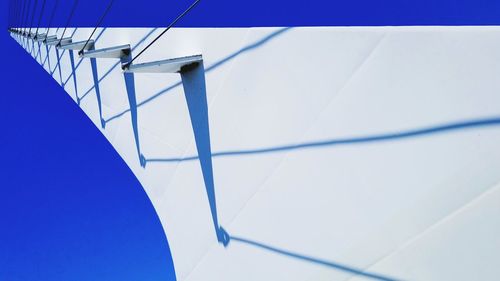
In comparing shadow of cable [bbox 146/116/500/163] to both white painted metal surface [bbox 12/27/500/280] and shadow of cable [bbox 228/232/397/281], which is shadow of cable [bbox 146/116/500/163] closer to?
white painted metal surface [bbox 12/27/500/280]

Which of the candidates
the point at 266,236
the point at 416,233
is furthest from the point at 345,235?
the point at 266,236

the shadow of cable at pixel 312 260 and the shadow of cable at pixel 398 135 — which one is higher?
the shadow of cable at pixel 398 135

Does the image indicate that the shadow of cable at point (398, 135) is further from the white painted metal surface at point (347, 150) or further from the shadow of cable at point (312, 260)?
the shadow of cable at point (312, 260)

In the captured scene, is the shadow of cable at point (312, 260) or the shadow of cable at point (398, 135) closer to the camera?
the shadow of cable at point (398, 135)

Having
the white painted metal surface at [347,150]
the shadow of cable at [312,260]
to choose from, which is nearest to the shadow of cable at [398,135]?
the white painted metal surface at [347,150]

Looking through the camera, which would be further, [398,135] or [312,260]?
[312,260]

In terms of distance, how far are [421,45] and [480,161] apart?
61 centimetres

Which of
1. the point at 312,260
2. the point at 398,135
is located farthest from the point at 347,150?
the point at 312,260

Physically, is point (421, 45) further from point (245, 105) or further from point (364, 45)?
point (245, 105)

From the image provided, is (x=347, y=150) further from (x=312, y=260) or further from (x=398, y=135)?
(x=312, y=260)

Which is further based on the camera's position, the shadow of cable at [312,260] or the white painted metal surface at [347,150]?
the shadow of cable at [312,260]

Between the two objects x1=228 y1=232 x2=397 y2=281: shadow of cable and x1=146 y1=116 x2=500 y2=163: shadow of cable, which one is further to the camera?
x1=228 y1=232 x2=397 y2=281: shadow of cable

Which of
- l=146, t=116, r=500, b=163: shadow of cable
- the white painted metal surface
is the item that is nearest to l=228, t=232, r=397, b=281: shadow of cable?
the white painted metal surface

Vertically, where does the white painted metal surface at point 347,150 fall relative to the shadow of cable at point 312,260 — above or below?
above
